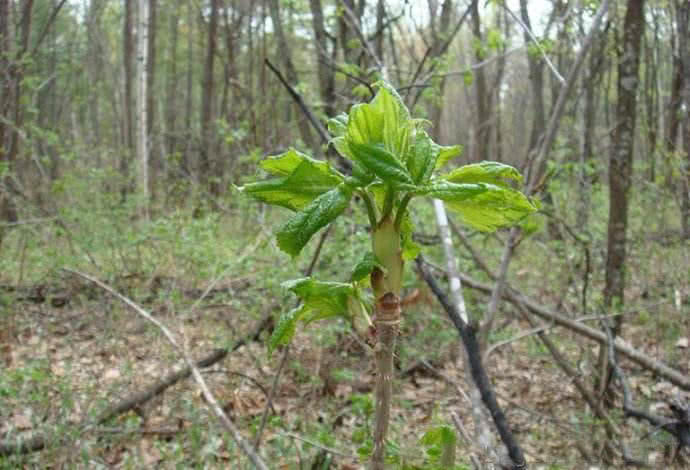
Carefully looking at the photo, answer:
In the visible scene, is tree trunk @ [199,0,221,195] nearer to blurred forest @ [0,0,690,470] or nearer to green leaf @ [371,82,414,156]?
blurred forest @ [0,0,690,470]

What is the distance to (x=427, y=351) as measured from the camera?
15.1ft

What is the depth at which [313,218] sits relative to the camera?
2.69 ft

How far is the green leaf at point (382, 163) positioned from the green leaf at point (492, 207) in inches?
2.8

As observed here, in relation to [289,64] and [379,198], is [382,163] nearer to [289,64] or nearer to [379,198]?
[379,198]

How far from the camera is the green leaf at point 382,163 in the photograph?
0.78m

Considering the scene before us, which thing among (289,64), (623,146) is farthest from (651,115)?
(289,64)

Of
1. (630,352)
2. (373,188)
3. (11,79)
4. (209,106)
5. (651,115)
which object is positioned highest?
(209,106)

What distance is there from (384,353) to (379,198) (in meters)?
0.22

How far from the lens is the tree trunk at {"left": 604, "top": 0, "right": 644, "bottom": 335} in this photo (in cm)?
342

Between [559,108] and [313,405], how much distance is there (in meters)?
2.44

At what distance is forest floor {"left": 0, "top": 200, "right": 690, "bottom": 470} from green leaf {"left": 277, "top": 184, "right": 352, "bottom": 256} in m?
1.51

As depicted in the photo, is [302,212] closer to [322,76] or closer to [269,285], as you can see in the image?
[269,285]

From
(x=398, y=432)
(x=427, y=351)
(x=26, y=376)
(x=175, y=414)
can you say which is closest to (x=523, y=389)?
(x=427, y=351)

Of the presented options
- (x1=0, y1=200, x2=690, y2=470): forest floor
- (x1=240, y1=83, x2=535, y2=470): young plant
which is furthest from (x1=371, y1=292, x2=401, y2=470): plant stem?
(x1=0, y1=200, x2=690, y2=470): forest floor
